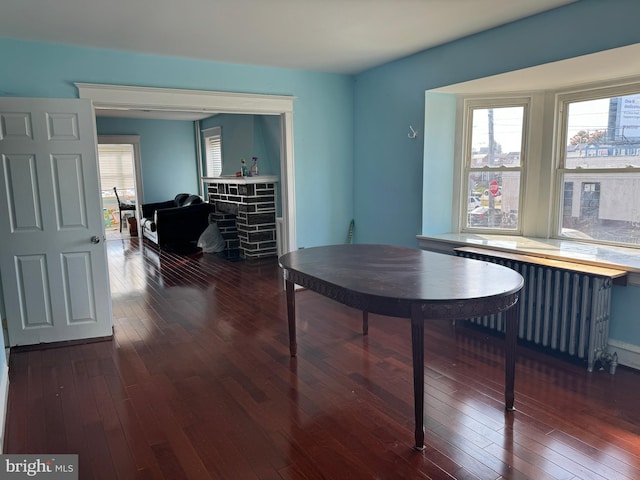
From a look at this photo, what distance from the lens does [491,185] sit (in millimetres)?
4398

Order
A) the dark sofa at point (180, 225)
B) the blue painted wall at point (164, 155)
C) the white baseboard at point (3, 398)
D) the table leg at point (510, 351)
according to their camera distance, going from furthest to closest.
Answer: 1. the blue painted wall at point (164, 155)
2. the dark sofa at point (180, 225)
3. the table leg at point (510, 351)
4. the white baseboard at point (3, 398)

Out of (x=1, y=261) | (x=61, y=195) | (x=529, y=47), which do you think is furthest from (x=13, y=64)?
(x=529, y=47)

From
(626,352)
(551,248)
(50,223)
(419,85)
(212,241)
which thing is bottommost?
(626,352)

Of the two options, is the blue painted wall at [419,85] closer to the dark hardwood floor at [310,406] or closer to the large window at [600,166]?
the large window at [600,166]

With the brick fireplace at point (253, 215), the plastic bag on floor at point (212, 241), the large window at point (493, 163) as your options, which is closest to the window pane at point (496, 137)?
the large window at point (493, 163)

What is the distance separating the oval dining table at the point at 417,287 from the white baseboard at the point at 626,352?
1134 mm

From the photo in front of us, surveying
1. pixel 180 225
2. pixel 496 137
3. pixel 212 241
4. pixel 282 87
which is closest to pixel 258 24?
pixel 282 87

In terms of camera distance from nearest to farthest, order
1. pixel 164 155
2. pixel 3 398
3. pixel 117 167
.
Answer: pixel 3 398, pixel 164 155, pixel 117 167

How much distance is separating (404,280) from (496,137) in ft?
8.32

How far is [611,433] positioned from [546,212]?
87.0 inches

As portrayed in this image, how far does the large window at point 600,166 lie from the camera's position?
11.3 ft

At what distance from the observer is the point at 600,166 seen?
364 cm

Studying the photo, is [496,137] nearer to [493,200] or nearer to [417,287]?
[493,200]

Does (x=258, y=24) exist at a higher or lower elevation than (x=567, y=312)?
higher
